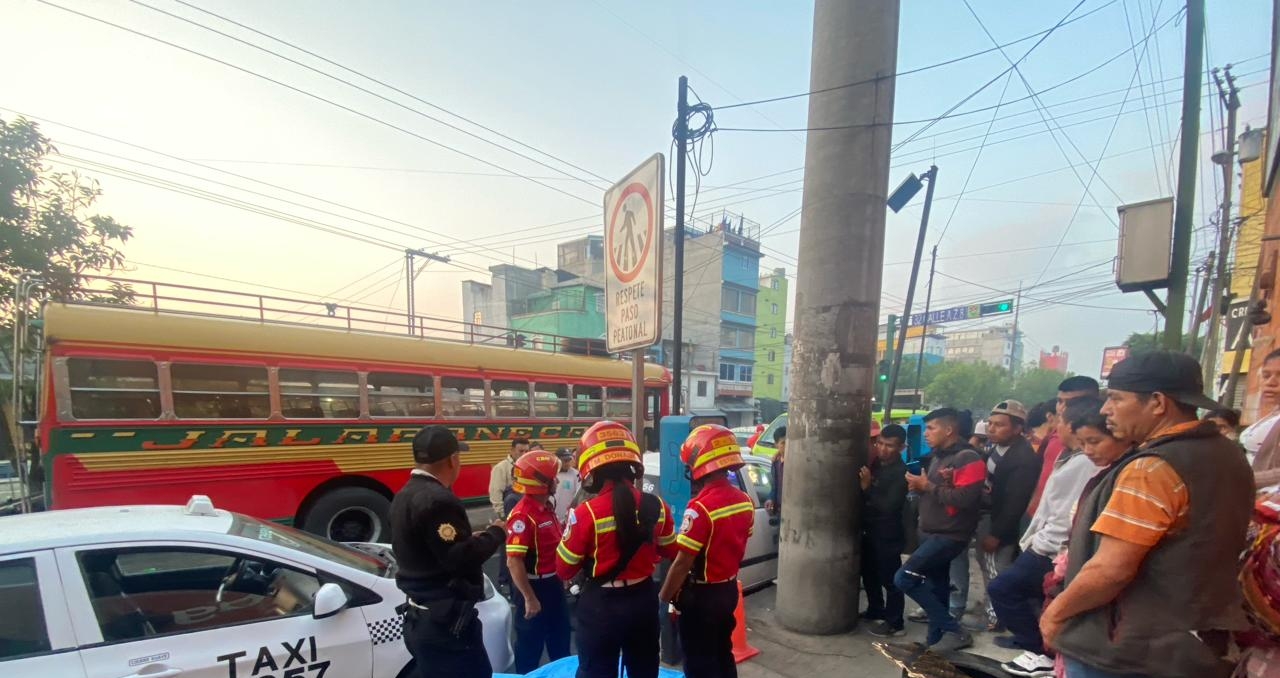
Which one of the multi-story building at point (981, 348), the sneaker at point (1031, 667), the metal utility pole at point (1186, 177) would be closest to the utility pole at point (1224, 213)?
the metal utility pole at point (1186, 177)

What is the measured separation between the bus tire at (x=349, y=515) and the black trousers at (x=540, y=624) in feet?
12.1

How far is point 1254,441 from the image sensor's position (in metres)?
3.12

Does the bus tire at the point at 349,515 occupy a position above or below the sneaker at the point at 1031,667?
below

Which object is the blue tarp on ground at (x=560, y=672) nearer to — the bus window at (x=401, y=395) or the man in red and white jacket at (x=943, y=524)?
the man in red and white jacket at (x=943, y=524)

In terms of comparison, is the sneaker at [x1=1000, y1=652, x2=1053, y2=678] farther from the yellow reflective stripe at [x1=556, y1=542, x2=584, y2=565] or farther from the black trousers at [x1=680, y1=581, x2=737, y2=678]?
the yellow reflective stripe at [x1=556, y1=542, x2=584, y2=565]

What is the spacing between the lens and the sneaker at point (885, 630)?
13.8 ft

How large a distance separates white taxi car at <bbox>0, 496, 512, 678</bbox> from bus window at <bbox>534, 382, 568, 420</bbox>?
586 centimetres

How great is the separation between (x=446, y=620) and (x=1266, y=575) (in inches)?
114

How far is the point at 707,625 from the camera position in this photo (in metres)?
2.79

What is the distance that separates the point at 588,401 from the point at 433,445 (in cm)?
739

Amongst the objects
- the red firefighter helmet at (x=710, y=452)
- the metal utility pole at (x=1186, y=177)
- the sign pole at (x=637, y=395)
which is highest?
the metal utility pole at (x=1186, y=177)

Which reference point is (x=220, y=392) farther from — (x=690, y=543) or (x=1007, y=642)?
(x=1007, y=642)

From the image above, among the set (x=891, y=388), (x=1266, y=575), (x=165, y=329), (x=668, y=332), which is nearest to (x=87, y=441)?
(x=165, y=329)

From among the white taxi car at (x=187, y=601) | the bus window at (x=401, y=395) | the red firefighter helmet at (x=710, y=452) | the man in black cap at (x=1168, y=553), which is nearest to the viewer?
the man in black cap at (x=1168, y=553)
